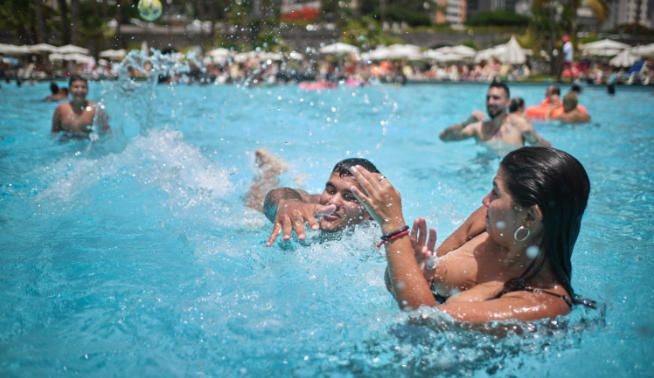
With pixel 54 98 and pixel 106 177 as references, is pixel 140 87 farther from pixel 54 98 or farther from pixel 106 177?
pixel 54 98

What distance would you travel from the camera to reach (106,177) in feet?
18.2

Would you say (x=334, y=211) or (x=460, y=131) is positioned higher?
(x=334, y=211)

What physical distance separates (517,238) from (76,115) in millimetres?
7610

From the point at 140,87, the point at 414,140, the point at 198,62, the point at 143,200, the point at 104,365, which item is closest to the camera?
the point at 104,365

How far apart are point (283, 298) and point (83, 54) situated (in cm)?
3117

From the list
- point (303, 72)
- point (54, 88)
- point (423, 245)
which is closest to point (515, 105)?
point (423, 245)

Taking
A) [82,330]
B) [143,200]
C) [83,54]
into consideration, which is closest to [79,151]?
[143,200]

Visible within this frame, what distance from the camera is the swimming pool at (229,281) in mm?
2264

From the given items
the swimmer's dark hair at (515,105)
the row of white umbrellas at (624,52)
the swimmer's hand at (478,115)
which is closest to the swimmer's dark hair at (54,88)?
the swimmer's hand at (478,115)

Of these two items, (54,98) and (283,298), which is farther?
(54,98)

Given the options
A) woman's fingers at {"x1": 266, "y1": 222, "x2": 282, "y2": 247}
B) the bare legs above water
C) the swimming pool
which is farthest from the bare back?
woman's fingers at {"x1": 266, "y1": 222, "x2": 282, "y2": 247}

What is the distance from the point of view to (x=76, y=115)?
26.2ft

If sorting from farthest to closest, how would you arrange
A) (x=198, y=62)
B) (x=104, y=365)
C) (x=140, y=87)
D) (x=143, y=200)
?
(x=198, y=62) → (x=140, y=87) → (x=143, y=200) → (x=104, y=365)

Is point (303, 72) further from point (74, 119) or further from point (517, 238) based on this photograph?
point (517, 238)
